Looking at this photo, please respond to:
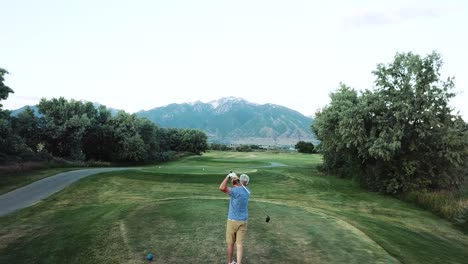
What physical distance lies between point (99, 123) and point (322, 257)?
62.5 metres

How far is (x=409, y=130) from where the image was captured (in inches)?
1421

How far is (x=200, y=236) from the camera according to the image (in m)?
13.6

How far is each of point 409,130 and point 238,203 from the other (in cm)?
3070

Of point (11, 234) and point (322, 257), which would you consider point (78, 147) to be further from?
point (322, 257)

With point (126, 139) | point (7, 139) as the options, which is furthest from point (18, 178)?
point (126, 139)

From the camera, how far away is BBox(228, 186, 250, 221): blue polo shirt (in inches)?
416

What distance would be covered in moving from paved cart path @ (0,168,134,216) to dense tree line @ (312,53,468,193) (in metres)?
27.1

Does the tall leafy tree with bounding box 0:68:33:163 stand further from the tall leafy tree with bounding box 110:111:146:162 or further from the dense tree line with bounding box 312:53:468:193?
the dense tree line with bounding box 312:53:468:193

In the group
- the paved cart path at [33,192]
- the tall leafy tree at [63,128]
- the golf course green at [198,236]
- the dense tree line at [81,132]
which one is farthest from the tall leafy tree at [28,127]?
the golf course green at [198,236]

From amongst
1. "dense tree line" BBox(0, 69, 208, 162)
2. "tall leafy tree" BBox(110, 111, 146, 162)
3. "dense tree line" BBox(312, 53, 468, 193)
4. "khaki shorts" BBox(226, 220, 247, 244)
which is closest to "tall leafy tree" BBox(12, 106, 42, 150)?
"dense tree line" BBox(0, 69, 208, 162)

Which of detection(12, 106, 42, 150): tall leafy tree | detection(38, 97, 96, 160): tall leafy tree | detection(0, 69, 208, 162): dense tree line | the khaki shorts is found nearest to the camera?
the khaki shorts

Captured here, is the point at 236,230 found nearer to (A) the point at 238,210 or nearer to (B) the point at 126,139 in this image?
(A) the point at 238,210

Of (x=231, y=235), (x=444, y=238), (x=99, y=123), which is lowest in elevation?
(x=444, y=238)

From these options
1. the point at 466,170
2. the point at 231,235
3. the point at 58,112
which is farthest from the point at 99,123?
the point at 231,235
